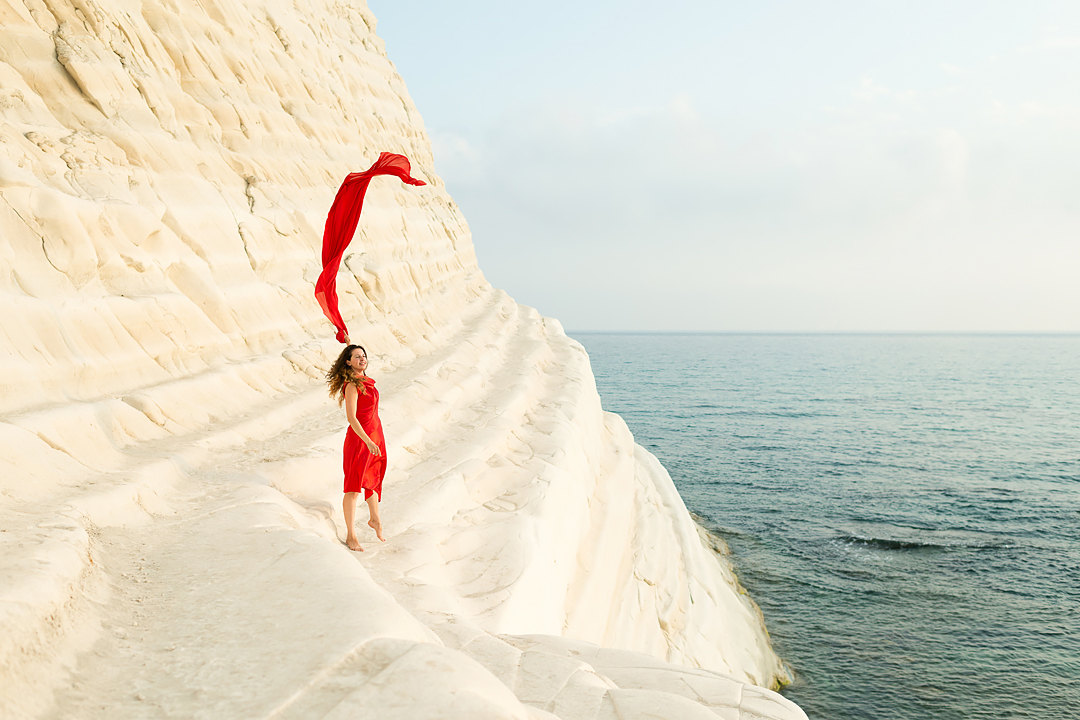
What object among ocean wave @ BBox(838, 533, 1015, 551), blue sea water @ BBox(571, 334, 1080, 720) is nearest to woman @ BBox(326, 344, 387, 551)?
blue sea water @ BBox(571, 334, 1080, 720)

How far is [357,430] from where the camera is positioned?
5.81 m

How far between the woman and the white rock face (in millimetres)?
440

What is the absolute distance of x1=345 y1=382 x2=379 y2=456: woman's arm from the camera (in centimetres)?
576

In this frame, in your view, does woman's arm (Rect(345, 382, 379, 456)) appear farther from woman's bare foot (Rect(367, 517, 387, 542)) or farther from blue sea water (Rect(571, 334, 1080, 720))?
blue sea water (Rect(571, 334, 1080, 720))

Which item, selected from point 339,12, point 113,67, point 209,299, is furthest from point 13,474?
point 339,12

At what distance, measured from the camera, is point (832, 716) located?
11.4 metres

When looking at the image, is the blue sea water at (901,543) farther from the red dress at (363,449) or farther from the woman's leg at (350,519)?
the red dress at (363,449)

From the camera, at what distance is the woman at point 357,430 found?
584cm

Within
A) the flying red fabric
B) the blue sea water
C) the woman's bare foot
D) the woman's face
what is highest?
the flying red fabric

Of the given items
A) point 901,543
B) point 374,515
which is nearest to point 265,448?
point 374,515

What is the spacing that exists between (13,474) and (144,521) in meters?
0.89

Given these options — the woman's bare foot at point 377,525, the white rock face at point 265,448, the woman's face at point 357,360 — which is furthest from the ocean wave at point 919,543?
the woman's face at point 357,360

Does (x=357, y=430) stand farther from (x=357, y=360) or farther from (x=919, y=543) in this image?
(x=919, y=543)

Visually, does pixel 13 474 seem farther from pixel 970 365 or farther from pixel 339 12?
pixel 970 365
